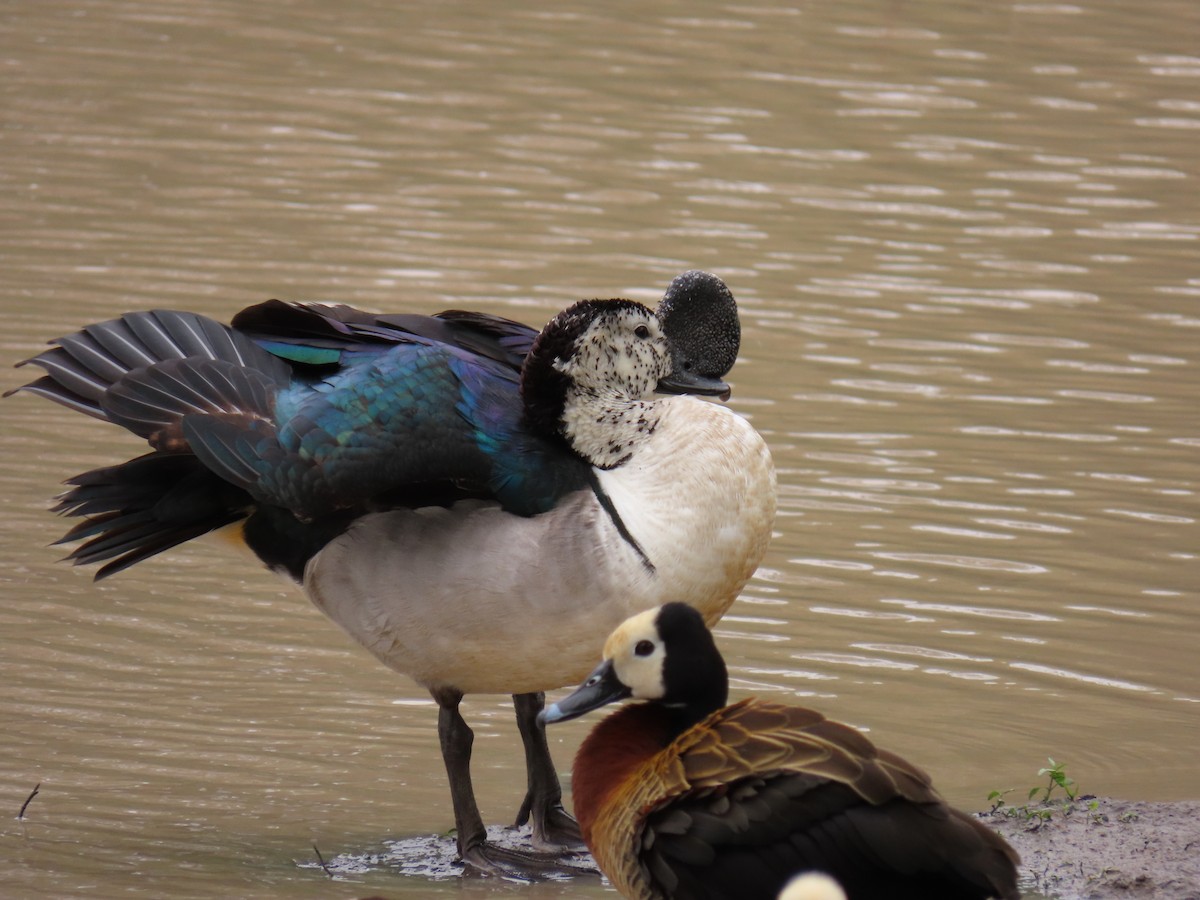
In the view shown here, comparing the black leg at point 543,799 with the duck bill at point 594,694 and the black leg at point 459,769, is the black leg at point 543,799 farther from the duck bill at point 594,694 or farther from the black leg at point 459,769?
the duck bill at point 594,694

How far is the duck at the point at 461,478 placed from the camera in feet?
20.3

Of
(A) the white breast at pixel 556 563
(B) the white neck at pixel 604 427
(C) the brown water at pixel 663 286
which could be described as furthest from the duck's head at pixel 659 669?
(C) the brown water at pixel 663 286

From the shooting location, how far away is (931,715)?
7617 millimetres

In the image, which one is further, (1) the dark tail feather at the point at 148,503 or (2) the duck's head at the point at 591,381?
(1) the dark tail feather at the point at 148,503

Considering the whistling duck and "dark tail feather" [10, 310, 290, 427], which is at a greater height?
"dark tail feather" [10, 310, 290, 427]

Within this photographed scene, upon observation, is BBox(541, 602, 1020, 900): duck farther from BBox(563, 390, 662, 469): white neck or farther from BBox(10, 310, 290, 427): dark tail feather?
BBox(10, 310, 290, 427): dark tail feather

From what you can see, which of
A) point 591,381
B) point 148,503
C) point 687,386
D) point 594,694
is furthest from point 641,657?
point 148,503

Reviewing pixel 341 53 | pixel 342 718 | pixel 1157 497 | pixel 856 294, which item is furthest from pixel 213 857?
pixel 341 53

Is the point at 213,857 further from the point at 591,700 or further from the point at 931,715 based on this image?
the point at 931,715

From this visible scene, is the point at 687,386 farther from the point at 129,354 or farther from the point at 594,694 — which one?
the point at 129,354

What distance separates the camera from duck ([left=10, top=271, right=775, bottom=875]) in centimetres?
618

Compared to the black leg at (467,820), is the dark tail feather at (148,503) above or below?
above

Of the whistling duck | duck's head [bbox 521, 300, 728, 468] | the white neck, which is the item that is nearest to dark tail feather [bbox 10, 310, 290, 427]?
duck's head [bbox 521, 300, 728, 468]

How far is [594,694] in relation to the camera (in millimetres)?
5621
